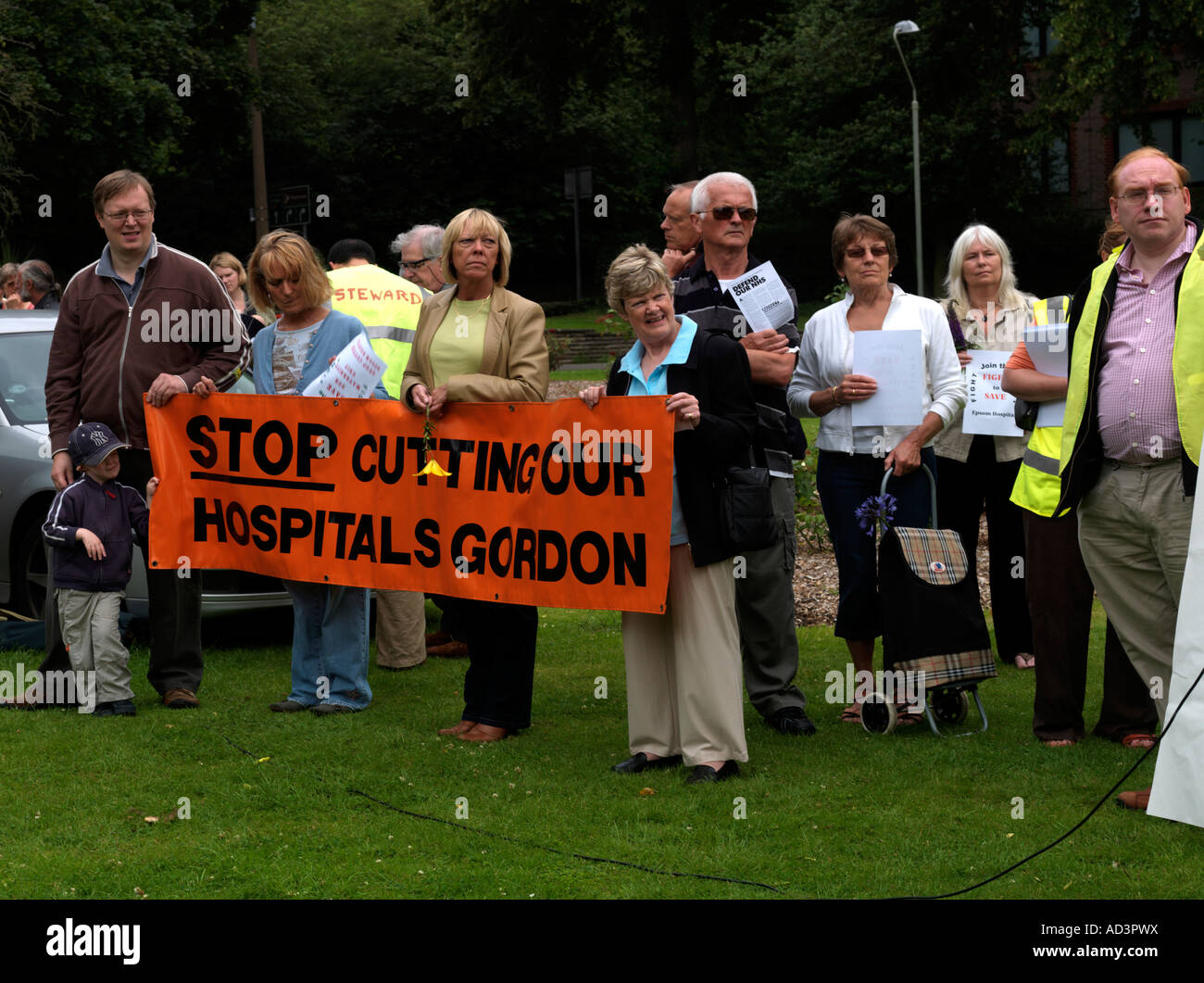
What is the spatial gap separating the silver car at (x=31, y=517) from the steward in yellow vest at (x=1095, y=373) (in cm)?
479

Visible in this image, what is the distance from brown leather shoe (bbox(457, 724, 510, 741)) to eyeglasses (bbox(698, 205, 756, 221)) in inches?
98.9

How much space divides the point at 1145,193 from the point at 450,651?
16.5 ft

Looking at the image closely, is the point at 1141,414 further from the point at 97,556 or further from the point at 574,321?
the point at 574,321

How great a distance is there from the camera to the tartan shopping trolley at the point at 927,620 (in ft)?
21.8

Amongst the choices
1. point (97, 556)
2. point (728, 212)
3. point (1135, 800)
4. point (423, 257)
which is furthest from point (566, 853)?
point (423, 257)

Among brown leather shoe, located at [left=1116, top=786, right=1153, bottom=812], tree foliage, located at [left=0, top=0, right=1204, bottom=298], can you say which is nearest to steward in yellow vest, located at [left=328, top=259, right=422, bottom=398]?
brown leather shoe, located at [left=1116, top=786, right=1153, bottom=812]

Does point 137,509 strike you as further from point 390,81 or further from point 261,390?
point 390,81

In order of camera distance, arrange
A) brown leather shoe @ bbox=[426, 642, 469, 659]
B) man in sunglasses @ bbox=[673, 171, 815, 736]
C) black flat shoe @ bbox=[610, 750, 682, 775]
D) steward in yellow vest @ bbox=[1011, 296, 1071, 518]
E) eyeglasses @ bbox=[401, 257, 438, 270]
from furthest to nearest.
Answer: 1. eyeglasses @ bbox=[401, 257, 438, 270]
2. brown leather shoe @ bbox=[426, 642, 469, 659]
3. man in sunglasses @ bbox=[673, 171, 815, 736]
4. steward in yellow vest @ bbox=[1011, 296, 1071, 518]
5. black flat shoe @ bbox=[610, 750, 682, 775]

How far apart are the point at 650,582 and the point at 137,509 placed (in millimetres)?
2909

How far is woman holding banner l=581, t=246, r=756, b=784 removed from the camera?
19.7 ft

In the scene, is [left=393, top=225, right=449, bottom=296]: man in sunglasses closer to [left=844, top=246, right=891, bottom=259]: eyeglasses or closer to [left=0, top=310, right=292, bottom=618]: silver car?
[left=0, top=310, right=292, bottom=618]: silver car

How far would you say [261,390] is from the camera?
7750mm

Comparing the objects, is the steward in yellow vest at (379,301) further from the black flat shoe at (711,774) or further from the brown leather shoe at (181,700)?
the black flat shoe at (711,774)
